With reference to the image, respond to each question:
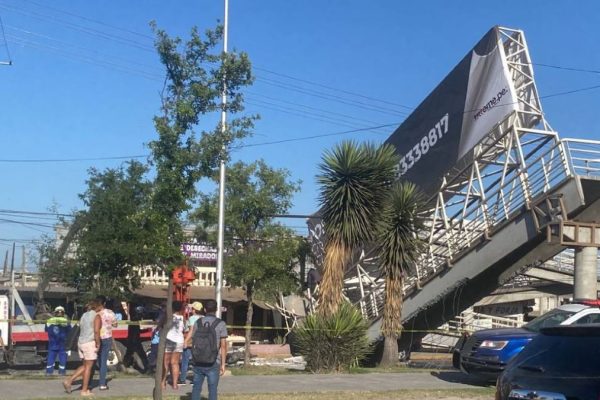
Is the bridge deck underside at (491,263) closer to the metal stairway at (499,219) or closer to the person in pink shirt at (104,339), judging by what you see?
the metal stairway at (499,219)

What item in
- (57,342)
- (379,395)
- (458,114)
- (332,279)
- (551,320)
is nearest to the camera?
(379,395)

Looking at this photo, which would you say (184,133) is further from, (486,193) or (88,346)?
(486,193)

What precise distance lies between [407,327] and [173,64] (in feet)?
46.2

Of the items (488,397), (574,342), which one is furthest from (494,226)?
(574,342)

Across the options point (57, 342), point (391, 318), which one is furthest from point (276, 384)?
point (391, 318)

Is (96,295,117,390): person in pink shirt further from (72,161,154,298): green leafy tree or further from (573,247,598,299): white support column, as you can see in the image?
(573,247,598,299): white support column

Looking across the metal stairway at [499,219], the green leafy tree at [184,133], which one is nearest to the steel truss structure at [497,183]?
the metal stairway at [499,219]

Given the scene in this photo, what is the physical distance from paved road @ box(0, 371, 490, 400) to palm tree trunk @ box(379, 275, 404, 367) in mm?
2701

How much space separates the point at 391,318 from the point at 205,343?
33.3 ft

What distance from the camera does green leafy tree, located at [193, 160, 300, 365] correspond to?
24.9 meters

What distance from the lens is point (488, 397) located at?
1370 centimetres

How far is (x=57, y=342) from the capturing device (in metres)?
16.9

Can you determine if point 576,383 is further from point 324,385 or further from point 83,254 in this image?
point 83,254

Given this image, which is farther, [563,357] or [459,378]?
[459,378]
